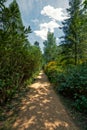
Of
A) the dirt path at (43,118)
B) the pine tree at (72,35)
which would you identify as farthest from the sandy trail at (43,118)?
the pine tree at (72,35)

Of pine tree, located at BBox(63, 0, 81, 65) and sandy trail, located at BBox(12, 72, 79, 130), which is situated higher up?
pine tree, located at BBox(63, 0, 81, 65)

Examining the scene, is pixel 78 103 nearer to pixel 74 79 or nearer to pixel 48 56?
pixel 74 79

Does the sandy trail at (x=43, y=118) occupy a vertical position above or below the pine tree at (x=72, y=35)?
below

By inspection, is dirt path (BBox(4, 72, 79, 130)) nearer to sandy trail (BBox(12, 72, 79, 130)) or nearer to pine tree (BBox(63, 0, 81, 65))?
sandy trail (BBox(12, 72, 79, 130))

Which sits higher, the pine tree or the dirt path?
the pine tree

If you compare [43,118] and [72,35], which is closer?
[43,118]

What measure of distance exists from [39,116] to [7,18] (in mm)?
3835

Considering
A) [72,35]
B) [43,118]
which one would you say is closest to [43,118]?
[43,118]

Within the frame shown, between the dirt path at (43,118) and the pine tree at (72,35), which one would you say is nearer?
the dirt path at (43,118)

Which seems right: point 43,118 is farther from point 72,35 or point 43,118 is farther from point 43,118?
point 72,35

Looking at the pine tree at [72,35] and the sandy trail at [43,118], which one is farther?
the pine tree at [72,35]

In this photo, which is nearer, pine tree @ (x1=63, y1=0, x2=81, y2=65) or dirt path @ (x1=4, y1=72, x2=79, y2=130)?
dirt path @ (x1=4, y1=72, x2=79, y2=130)

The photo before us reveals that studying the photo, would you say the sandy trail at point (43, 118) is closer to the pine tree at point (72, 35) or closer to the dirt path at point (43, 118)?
the dirt path at point (43, 118)

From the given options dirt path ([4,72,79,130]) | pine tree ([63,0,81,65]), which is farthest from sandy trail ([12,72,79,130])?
pine tree ([63,0,81,65])
